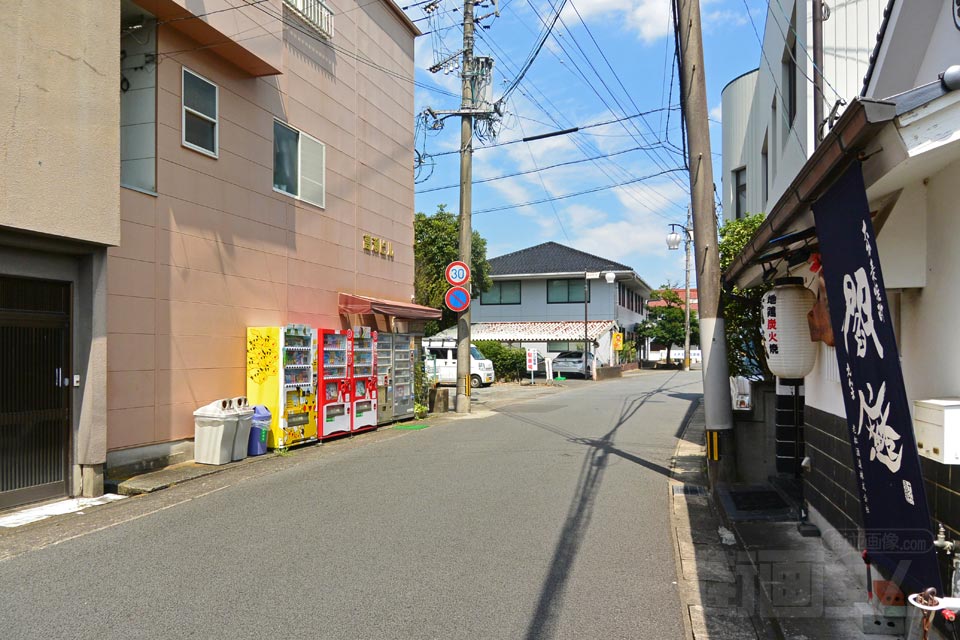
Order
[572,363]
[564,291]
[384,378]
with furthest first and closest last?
[564,291], [572,363], [384,378]

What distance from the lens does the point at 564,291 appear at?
4200cm

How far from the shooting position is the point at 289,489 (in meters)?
8.81

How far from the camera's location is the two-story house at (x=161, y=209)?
25.4 ft

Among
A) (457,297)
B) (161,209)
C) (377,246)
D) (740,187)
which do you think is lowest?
(457,297)

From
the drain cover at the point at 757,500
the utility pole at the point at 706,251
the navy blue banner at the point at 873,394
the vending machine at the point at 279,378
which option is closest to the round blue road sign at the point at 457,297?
the vending machine at the point at 279,378

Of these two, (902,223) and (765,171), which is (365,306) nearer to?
(765,171)

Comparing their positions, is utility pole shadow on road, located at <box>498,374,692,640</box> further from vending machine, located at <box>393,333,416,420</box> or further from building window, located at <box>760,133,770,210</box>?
building window, located at <box>760,133,770,210</box>

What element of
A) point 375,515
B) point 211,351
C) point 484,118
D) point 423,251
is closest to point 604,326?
point 423,251

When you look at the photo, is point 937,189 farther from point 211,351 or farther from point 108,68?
point 211,351

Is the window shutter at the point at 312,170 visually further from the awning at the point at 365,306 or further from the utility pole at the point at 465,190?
the utility pole at the point at 465,190

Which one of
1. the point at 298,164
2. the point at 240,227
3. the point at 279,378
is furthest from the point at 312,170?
the point at 279,378

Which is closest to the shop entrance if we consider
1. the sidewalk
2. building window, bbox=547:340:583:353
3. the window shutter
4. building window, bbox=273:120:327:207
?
building window, bbox=273:120:327:207

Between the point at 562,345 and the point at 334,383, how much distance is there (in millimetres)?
28266

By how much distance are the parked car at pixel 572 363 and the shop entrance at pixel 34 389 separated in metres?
30.7
